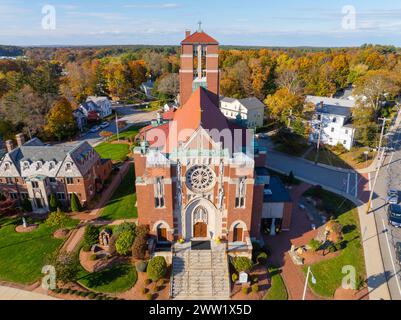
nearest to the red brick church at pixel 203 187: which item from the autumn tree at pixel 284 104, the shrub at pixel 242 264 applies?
the shrub at pixel 242 264

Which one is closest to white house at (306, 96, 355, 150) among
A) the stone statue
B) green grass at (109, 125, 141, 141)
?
the stone statue

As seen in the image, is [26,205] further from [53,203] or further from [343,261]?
[343,261]

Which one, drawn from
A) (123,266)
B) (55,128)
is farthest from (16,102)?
(123,266)

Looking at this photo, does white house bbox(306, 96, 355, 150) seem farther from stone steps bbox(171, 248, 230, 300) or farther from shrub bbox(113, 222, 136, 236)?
shrub bbox(113, 222, 136, 236)

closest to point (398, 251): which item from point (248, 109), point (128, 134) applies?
point (248, 109)

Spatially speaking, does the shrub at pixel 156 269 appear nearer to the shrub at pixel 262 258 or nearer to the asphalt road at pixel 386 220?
the shrub at pixel 262 258

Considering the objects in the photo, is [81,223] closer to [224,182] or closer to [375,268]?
[224,182]
